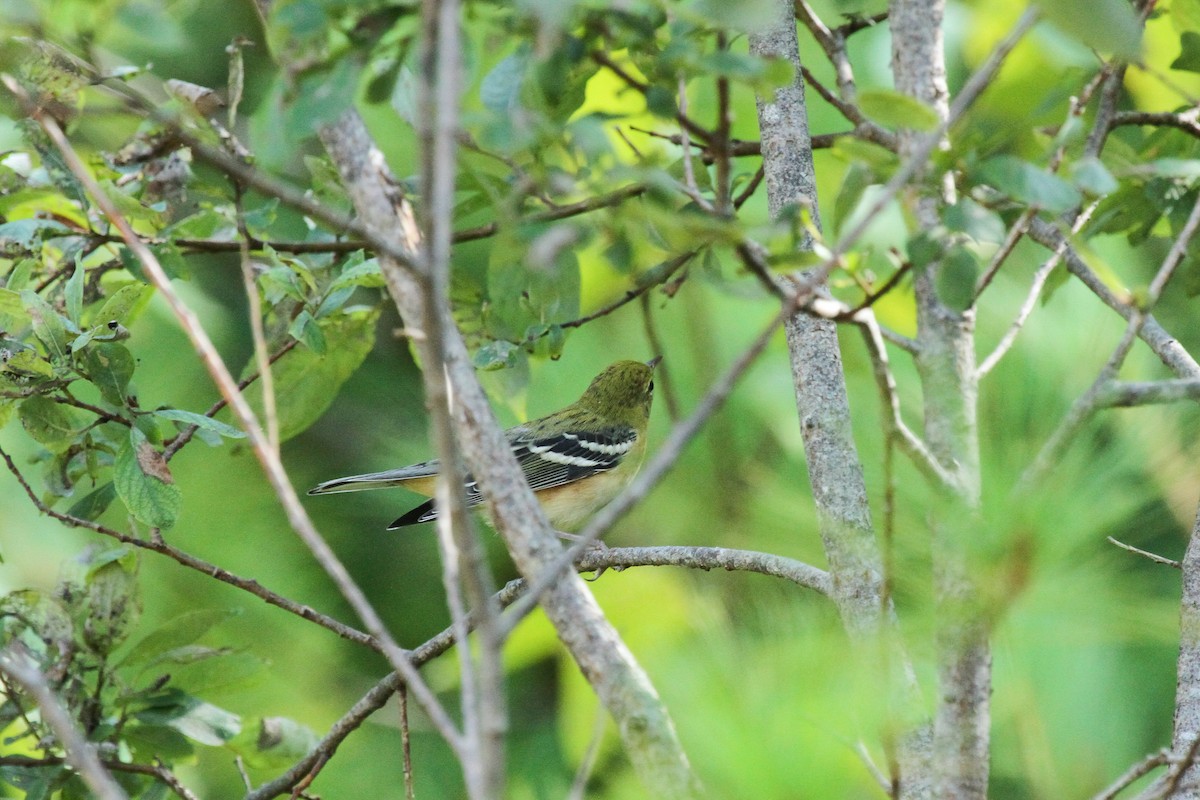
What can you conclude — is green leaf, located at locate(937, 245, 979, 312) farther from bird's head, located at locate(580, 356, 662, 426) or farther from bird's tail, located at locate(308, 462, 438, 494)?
bird's head, located at locate(580, 356, 662, 426)

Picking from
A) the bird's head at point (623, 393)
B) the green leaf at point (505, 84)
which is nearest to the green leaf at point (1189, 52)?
the green leaf at point (505, 84)

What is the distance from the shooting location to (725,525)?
2.50 metres

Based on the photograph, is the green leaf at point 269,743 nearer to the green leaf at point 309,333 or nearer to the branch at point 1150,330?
the green leaf at point 309,333

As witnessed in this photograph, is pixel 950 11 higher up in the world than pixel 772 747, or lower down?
higher up

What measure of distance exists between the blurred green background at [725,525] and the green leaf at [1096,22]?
0.13 metres

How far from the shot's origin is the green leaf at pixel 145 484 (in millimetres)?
2043

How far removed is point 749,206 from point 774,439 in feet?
4.18

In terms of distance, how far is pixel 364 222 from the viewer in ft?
4.68

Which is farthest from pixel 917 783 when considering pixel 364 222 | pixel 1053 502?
pixel 364 222

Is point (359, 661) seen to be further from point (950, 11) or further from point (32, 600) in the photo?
point (950, 11)

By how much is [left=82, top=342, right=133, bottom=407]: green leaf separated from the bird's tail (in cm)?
134

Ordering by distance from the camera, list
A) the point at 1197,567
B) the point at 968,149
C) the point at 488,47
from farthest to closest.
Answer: the point at 1197,567 < the point at 488,47 < the point at 968,149

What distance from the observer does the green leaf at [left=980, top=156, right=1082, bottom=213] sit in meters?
1.18

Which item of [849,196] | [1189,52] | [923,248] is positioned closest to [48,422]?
[849,196]
